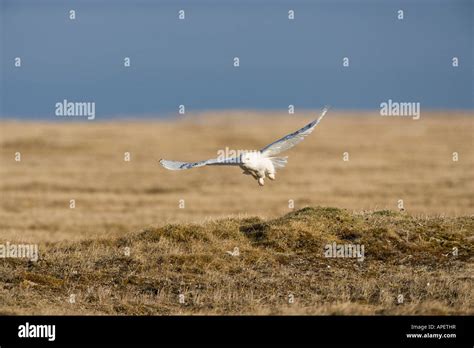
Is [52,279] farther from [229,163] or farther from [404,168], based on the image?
[404,168]

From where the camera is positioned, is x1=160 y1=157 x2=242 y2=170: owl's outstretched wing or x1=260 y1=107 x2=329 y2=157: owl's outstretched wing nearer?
x1=160 y1=157 x2=242 y2=170: owl's outstretched wing

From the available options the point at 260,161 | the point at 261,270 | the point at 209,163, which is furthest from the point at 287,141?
the point at 261,270

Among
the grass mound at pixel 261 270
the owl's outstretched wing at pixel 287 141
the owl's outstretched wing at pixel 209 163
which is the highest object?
the owl's outstretched wing at pixel 287 141

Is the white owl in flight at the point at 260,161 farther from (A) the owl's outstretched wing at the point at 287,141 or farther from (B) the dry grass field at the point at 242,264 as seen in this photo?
(B) the dry grass field at the point at 242,264

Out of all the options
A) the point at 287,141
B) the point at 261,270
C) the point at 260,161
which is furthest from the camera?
the point at 261,270

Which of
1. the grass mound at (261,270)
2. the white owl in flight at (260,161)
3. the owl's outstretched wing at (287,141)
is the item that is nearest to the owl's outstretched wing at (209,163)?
the white owl in flight at (260,161)

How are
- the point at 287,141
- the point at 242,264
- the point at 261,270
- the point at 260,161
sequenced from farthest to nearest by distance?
1. the point at 242,264
2. the point at 261,270
3. the point at 287,141
4. the point at 260,161

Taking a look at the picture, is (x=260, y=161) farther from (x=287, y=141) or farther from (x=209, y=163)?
(x=209, y=163)

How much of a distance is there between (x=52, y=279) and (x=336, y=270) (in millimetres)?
5214

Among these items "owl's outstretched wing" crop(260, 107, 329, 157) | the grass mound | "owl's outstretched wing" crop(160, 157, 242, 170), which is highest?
"owl's outstretched wing" crop(260, 107, 329, 157)

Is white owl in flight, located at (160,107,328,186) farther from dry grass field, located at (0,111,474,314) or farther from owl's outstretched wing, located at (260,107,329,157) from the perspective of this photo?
dry grass field, located at (0,111,474,314)

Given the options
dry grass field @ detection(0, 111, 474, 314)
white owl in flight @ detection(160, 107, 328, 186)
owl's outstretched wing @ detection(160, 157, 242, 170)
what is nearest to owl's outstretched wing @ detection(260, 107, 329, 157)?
white owl in flight @ detection(160, 107, 328, 186)

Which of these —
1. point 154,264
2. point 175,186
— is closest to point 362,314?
point 154,264

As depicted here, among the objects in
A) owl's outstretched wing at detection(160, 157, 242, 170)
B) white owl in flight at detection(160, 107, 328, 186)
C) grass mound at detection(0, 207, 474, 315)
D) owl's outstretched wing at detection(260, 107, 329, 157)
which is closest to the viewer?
grass mound at detection(0, 207, 474, 315)
